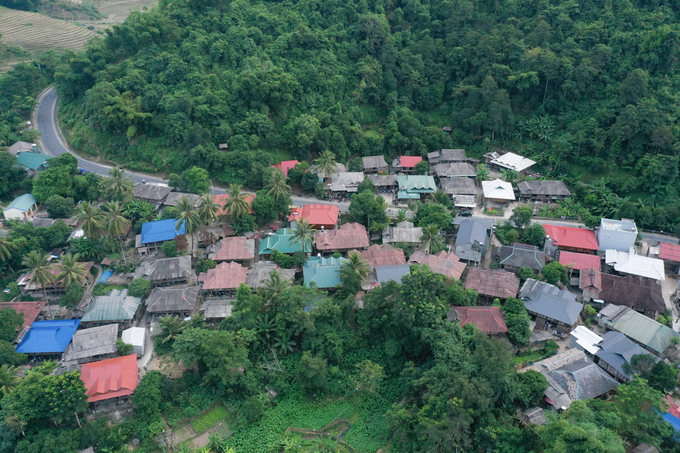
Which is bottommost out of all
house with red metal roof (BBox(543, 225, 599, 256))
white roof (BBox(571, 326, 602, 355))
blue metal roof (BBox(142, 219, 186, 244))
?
white roof (BBox(571, 326, 602, 355))

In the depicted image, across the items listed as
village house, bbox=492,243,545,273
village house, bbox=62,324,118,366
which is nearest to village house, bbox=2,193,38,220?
village house, bbox=62,324,118,366

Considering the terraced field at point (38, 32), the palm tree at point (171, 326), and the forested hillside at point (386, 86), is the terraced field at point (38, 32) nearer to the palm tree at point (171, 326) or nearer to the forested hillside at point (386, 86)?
the forested hillside at point (386, 86)

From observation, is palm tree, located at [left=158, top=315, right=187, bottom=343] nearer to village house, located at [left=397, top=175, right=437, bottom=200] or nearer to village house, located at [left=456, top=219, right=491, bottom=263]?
village house, located at [left=456, top=219, right=491, bottom=263]

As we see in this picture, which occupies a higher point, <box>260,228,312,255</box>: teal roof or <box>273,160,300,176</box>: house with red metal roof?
<box>273,160,300,176</box>: house with red metal roof

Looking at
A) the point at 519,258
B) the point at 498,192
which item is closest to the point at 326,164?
the point at 498,192

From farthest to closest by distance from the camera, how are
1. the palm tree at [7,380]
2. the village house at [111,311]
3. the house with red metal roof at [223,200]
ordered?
1. the house with red metal roof at [223,200]
2. the village house at [111,311]
3. the palm tree at [7,380]

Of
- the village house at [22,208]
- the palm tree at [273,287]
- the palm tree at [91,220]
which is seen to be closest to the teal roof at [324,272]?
the palm tree at [273,287]

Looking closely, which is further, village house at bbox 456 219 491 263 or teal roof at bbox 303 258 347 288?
village house at bbox 456 219 491 263
